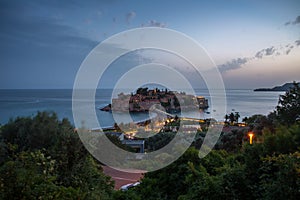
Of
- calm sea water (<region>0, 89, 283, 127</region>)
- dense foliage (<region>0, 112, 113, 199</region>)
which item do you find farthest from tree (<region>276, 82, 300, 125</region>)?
calm sea water (<region>0, 89, 283, 127</region>)

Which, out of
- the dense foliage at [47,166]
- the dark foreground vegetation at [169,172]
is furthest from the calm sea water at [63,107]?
the dark foreground vegetation at [169,172]

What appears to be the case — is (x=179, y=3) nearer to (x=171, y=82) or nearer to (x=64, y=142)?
(x=171, y=82)

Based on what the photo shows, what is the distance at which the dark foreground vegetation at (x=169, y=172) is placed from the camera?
2.26 meters

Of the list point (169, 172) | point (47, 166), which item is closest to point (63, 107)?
point (169, 172)

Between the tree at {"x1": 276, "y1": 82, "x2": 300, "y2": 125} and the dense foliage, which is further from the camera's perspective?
the tree at {"x1": 276, "y1": 82, "x2": 300, "y2": 125}

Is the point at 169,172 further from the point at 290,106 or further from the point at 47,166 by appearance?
the point at 290,106

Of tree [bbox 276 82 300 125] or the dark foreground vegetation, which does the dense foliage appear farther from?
tree [bbox 276 82 300 125]

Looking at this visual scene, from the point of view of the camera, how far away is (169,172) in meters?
5.05

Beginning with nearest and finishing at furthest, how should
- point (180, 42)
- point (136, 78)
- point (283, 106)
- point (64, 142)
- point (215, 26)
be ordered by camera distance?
point (64, 142)
point (283, 106)
point (180, 42)
point (136, 78)
point (215, 26)

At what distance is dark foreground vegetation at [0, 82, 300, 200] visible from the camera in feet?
7.41

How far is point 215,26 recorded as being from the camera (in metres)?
14.5

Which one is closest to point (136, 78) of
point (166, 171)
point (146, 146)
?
point (166, 171)

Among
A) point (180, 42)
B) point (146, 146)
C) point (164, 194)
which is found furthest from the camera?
point (146, 146)

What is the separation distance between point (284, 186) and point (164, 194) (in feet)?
8.22
